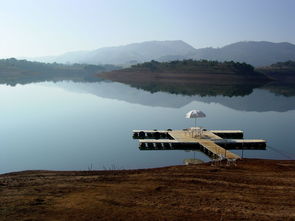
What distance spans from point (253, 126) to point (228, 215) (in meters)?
23.2

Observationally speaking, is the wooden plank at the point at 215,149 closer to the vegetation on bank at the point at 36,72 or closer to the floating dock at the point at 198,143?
the floating dock at the point at 198,143

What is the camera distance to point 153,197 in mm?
9422

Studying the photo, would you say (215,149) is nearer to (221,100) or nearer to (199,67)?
(221,100)

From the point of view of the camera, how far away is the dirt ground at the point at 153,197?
26.6ft

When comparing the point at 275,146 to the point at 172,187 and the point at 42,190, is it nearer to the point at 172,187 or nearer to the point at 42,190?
the point at 172,187

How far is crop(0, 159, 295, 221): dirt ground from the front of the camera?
8.11 m

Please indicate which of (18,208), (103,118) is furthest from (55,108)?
(18,208)

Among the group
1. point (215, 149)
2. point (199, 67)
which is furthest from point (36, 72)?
point (215, 149)

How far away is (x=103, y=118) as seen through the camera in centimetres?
3219

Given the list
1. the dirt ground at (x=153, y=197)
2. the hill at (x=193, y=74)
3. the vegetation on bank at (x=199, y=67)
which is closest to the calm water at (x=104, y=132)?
the dirt ground at (x=153, y=197)

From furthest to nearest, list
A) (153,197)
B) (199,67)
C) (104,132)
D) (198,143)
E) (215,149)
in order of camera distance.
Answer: (199,67) → (104,132) → (198,143) → (215,149) → (153,197)

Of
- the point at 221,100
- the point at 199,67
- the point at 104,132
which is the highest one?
the point at 199,67

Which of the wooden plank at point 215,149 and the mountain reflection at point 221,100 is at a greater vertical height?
the mountain reflection at point 221,100

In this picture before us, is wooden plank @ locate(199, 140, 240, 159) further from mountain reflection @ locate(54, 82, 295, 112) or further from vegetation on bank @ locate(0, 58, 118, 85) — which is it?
vegetation on bank @ locate(0, 58, 118, 85)
